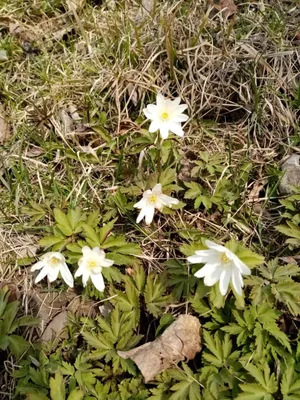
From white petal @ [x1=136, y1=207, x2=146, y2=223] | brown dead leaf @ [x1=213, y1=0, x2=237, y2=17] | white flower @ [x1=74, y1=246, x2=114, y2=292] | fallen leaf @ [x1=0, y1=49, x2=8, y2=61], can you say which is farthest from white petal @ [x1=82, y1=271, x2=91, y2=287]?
brown dead leaf @ [x1=213, y1=0, x2=237, y2=17]

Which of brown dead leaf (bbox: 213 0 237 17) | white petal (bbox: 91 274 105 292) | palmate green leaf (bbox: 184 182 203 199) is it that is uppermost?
brown dead leaf (bbox: 213 0 237 17)

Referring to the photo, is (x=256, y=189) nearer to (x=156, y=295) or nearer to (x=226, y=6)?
(x=156, y=295)

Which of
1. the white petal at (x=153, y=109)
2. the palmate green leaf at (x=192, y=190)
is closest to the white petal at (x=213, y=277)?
the palmate green leaf at (x=192, y=190)

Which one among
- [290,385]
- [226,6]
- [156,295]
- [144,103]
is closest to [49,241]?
[156,295]

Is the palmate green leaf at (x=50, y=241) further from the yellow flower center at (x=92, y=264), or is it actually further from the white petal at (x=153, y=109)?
the white petal at (x=153, y=109)

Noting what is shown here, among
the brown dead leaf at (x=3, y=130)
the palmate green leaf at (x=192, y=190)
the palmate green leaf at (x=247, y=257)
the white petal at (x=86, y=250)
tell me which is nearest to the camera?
the palmate green leaf at (x=247, y=257)

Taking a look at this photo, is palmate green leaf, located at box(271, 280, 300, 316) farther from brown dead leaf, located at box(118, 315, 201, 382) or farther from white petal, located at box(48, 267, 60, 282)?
white petal, located at box(48, 267, 60, 282)
